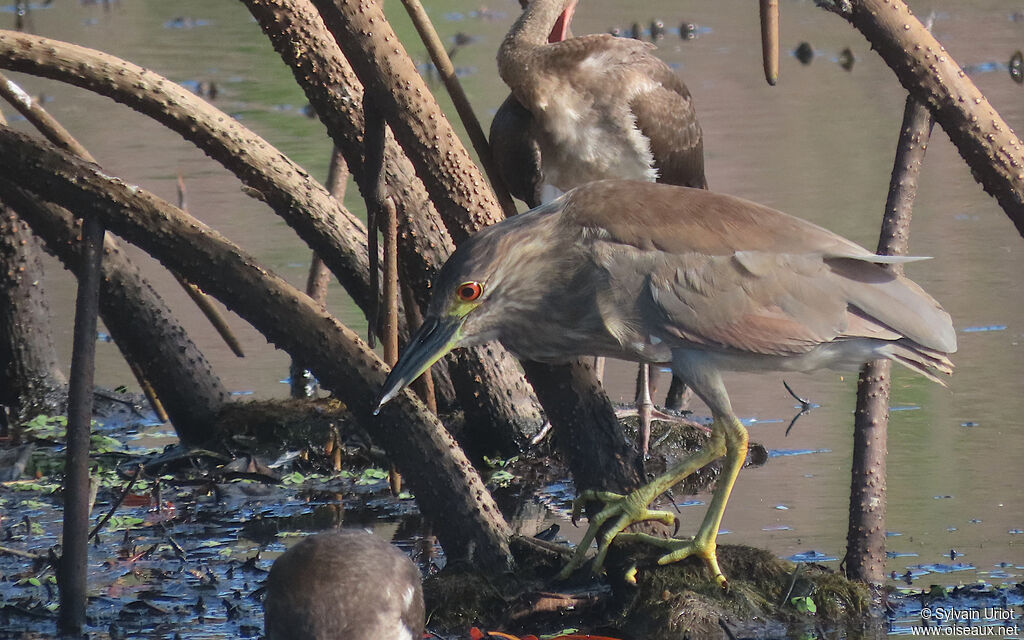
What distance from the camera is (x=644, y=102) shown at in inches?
273

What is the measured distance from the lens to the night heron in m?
4.28

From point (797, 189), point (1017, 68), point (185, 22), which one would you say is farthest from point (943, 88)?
point (185, 22)

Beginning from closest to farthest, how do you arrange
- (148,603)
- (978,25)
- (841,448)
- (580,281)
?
(580,281), (148,603), (841,448), (978,25)

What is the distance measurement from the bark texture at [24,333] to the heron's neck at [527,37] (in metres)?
2.26

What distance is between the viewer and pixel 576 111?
677 cm

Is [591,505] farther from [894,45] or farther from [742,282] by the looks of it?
[894,45]

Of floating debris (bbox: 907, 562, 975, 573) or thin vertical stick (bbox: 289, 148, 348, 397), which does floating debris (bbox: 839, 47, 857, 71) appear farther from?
floating debris (bbox: 907, 562, 975, 573)

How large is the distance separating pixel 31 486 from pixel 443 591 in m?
2.37

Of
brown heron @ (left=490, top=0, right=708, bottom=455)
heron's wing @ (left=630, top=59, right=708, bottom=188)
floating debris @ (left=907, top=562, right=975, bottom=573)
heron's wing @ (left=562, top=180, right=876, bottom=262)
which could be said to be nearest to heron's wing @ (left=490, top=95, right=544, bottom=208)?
brown heron @ (left=490, top=0, right=708, bottom=455)

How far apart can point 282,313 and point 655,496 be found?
1.21 m

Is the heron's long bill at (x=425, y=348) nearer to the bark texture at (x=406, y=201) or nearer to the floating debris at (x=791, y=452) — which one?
the bark texture at (x=406, y=201)

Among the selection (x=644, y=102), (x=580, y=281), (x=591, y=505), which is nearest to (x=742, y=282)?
(x=580, y=281)

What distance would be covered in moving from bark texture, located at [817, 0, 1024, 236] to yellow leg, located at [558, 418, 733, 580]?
42.8 inches

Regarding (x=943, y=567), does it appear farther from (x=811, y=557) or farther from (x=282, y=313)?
(x=282, y=313)
